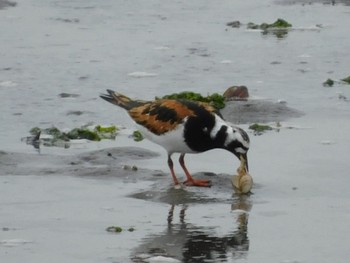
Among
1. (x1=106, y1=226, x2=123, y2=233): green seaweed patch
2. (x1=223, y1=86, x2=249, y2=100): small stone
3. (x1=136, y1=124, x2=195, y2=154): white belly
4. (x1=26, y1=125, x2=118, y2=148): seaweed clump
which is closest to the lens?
(x1=106, y1=226, x2=123, y2=233): green seaweed patch

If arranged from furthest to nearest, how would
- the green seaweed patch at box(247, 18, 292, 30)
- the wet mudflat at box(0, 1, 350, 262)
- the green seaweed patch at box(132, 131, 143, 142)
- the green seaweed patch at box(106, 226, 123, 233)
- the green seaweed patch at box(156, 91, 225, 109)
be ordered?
1. the green seaweed patch at box(247, 18, 292, 30)
2. the green seaweed patch at box(156, 91, 225, 109)
3. the green seaweed patch at box(132, 131, 143, 142)
4. the green seaweed patch at box(106, 226, 123, 233)
5. the wet mudflat at box(0, 1, 350, 262)

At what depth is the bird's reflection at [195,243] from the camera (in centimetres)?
775

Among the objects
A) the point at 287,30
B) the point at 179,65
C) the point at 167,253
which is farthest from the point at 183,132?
the point at 287,30

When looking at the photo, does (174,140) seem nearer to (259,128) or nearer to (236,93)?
(259,128)

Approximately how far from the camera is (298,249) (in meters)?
7.88

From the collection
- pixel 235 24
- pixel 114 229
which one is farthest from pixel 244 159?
pixel 235 24

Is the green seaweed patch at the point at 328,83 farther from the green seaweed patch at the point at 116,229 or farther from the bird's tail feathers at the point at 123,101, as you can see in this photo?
the green seaweed patch at the point at 116,229

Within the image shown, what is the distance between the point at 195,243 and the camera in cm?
805

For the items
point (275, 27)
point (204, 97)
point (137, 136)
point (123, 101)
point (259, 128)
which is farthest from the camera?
point (275, 27)

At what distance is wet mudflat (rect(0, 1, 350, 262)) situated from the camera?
8.12 metres

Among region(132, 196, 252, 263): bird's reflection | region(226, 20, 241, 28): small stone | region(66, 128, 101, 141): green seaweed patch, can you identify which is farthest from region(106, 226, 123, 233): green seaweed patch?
region(226, 20, 241, 28): small stone

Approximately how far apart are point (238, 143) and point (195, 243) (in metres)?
1.80

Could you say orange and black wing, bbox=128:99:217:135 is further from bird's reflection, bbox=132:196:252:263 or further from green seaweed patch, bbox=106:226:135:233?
green seaweed patch, bbox=106:226:135:233

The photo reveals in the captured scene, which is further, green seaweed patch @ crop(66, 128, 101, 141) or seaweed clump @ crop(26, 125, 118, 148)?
green seaweed patch @ crop(66, 128, 101, 141)
